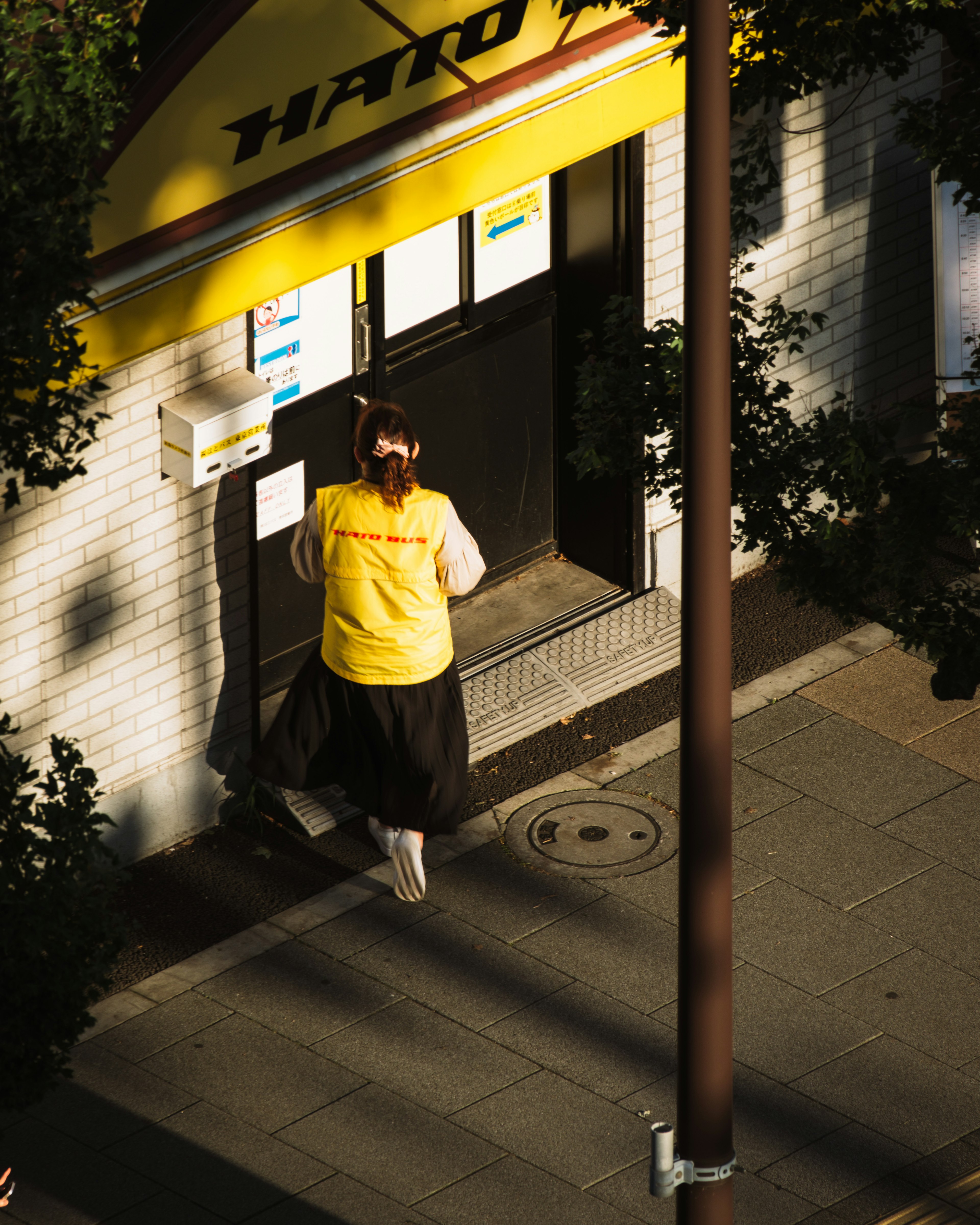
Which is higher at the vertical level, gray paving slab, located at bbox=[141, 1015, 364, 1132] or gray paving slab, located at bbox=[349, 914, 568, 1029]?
gray paving slab, located at bbox=[141, 1015, 364, 1132]

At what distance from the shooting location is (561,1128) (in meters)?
6.46

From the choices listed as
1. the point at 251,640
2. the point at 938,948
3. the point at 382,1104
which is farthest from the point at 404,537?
the point at 938,948

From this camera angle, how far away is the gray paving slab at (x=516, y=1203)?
238 inches

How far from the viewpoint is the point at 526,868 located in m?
7.90

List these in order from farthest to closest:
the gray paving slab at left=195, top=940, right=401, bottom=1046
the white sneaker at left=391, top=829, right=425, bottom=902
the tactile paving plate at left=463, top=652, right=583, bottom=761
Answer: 1. the tactile paving plate at left=463, top=652, right=583, bottom=761
2. the white sneaker at left=391, top=829, right=425, bottom=902
3. the gray paving slab at left=195, top=940, right=401, bottom=1046

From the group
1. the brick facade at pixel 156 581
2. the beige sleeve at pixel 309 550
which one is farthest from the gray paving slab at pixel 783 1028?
the brick facade at pixel 156 581

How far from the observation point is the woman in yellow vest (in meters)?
7.14

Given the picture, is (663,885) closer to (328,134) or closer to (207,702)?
(207,702)

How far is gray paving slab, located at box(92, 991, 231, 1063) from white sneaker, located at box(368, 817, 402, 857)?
1089mm

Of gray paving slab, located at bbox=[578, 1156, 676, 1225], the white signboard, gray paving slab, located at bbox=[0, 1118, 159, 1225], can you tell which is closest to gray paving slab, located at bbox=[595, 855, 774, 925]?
gray paving slab, located at bbox=[578, 1156, 676, 1225]

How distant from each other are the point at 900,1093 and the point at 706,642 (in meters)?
2.41

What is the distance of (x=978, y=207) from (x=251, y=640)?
354 cm

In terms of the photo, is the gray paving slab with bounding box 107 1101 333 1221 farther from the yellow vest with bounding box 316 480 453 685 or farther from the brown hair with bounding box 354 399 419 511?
the brown hair with bounding box 354 399 419 511

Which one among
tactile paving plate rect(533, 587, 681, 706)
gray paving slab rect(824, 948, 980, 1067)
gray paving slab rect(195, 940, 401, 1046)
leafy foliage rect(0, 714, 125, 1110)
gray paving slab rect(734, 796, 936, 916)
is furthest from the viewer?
tactile paving plate rect(533, 587, 681, 706)
